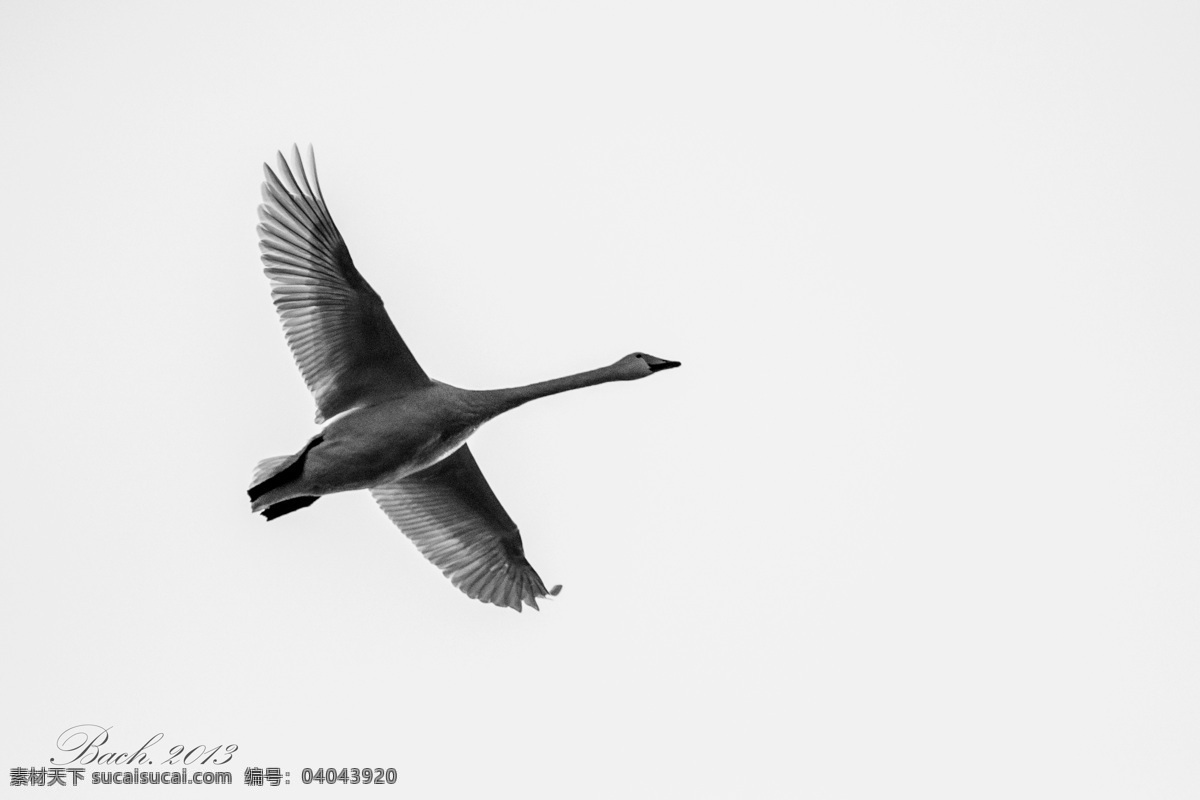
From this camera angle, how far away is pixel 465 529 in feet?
67.6

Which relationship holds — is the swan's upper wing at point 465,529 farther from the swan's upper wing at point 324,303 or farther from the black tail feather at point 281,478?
the black tail feather at point 281,478

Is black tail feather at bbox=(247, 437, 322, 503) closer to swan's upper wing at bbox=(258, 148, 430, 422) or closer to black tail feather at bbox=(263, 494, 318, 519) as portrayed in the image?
black tail feather at bbox=(263, 494, 318, 519)

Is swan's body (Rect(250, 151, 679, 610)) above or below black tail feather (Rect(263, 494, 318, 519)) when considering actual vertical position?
above

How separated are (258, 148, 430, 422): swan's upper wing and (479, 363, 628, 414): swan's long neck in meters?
1.01

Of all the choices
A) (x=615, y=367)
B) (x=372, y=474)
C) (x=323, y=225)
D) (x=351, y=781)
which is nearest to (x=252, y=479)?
(x=372, y=474)

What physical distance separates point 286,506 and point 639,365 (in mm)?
4278

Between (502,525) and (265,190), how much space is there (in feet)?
17.3

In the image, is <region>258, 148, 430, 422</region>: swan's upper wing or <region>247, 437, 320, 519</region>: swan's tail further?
<region>258, 148, 430, 422</region>: swan's upper wing

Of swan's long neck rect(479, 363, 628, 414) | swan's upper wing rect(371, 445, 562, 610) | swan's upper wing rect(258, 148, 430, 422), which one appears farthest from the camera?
swan's upper wing rect(371, 445, 562, 610)

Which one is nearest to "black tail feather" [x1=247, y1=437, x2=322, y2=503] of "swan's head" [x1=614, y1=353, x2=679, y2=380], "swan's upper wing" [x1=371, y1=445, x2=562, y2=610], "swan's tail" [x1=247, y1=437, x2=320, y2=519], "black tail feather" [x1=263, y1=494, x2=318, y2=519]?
"swan's tail" [x1=247, y1=437, x2=320, y2=519]

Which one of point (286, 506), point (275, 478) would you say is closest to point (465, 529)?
point (286, 506)

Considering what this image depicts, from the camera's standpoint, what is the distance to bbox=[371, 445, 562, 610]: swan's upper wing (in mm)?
20234

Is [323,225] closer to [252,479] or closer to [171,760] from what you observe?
[252,479]

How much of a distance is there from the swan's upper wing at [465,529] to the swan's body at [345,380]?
3.90 feet
